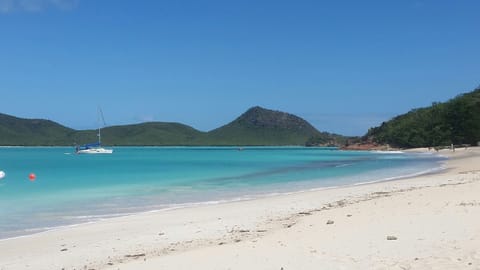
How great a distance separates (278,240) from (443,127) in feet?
369

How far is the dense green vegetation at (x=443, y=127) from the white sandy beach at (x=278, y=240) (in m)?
93.6

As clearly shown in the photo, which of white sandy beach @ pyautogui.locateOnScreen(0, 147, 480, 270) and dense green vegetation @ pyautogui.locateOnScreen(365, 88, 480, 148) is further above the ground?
dense green vegetation @ pyautogui.locateOnScreen(365, 88, 480, 148)

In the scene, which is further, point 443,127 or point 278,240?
point 443,127

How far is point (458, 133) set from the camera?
10594cm

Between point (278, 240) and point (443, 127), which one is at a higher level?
point (443, 127)

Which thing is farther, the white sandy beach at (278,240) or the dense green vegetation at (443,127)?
the dense green vegetation at (443,127)

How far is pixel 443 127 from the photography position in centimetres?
11269

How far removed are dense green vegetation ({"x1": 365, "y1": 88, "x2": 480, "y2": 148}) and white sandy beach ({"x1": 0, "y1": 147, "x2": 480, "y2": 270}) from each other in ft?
307

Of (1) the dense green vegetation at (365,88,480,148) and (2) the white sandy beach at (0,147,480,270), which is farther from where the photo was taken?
(1) the dense green vegetation at (365,88,480,148)

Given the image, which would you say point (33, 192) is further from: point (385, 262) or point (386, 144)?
point (386, 144)

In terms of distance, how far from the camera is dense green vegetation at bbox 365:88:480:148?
3935 inches

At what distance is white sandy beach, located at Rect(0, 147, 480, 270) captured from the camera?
7719 millimetres

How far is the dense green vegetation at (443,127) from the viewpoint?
99.9m

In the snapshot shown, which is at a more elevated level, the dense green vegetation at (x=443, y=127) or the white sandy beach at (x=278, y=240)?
the dense green vegetation at (x=443, y=127)
